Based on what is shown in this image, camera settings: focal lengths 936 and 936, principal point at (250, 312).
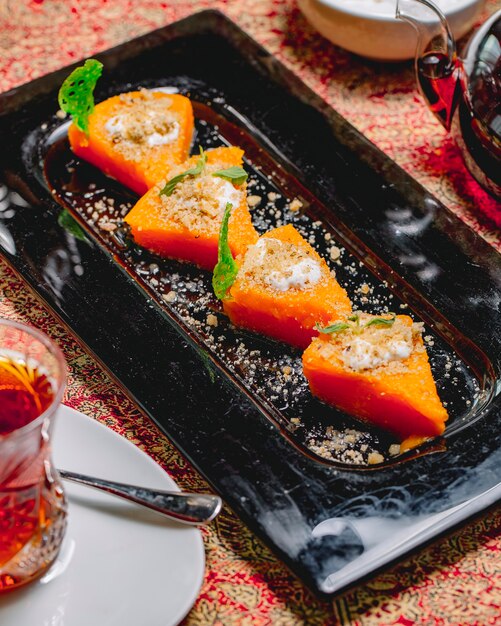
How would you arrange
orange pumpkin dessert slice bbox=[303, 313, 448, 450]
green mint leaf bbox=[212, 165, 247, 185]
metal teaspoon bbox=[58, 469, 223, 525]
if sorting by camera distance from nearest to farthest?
metal teaspoon bbox=[58, 469, 223, 525], orange pumpkin dessert slice bbox=[303, 313, 448, 450], green mint leaf bbox=[212, 165, 247, 185]

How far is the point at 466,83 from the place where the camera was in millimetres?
2354

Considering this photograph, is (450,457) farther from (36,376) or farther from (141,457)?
(36,376)

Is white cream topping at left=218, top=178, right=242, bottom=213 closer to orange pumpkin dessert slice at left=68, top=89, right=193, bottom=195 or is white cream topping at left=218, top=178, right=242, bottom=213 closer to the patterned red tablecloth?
orange pumpkin dessert slice at left=68, top=89, right=193, bottom=195

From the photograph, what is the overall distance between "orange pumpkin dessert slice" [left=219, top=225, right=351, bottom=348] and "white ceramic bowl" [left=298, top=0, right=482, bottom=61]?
2.82ft

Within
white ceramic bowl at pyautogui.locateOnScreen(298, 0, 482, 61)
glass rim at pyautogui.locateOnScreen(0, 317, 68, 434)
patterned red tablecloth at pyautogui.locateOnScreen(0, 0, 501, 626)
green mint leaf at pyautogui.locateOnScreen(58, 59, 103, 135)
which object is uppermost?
white ceramic bowl at pyautogui.locateOnScreen(298, 0, 482, 61)

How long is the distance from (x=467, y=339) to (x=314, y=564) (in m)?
0.70

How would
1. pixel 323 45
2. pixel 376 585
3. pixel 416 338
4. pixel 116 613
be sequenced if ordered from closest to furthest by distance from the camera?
pixel 116 613
pixel 376 585
pixel 416 338
pixel 323 45

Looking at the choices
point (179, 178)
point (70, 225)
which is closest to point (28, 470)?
point (70, 225)

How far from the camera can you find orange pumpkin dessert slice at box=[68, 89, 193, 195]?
2482 mm

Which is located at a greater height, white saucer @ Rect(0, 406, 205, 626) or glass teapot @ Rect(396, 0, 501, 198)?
glass teapot @ Rect(396, 0, 501, 198)

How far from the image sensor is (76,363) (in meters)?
2.15

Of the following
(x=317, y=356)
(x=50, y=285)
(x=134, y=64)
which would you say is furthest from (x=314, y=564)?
(x=134, y=64)

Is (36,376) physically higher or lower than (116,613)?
higher

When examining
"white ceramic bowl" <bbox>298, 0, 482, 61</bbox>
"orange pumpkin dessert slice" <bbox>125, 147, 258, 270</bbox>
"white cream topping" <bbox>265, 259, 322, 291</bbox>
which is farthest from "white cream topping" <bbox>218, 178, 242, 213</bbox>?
"white ceramic bowl" <bbox>298, 0, 482, 61</bbox>
